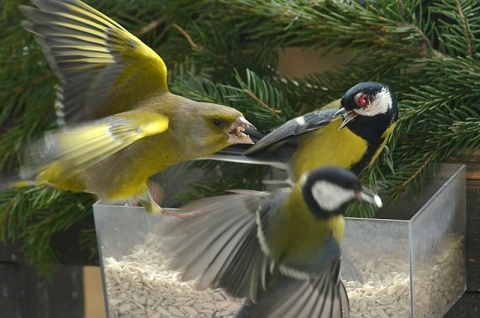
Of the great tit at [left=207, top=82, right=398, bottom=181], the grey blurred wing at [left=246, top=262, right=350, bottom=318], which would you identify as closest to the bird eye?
the great tit at [left=207, top=82, right=398, bottom=181]

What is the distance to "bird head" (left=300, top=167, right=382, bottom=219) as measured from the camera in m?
0.49

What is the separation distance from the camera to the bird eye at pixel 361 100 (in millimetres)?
577

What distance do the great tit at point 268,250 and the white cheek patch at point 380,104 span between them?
2.9 inches

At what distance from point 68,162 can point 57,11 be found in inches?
4.6

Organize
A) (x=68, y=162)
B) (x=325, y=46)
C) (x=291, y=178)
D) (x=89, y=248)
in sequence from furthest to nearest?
→ (x=89, y=248)
(x=325, y=46)
(x=291, y=178)
(x=68, y=162)

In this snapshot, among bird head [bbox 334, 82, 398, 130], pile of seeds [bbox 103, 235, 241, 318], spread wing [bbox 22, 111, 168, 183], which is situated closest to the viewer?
spread wing [bbox 22, 111, 168, 183]

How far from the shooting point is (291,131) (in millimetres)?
648

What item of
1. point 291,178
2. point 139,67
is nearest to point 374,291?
point 291,178

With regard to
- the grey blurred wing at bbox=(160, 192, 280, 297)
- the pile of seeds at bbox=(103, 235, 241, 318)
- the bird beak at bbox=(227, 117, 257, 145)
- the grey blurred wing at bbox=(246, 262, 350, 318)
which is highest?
the bird beak at bbox=(227, 117, 257, 145)

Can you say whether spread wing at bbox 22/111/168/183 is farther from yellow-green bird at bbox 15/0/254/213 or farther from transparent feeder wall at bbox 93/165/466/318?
transparent feeder wall at bbox 93/165/466/318

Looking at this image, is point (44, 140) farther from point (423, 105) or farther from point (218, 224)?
point (423, 105)

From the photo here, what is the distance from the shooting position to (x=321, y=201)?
1.67 feet

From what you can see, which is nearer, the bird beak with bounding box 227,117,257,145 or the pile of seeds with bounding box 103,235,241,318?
the bird beak with bounding box 227,117,257,145

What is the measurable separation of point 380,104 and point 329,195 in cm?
10
